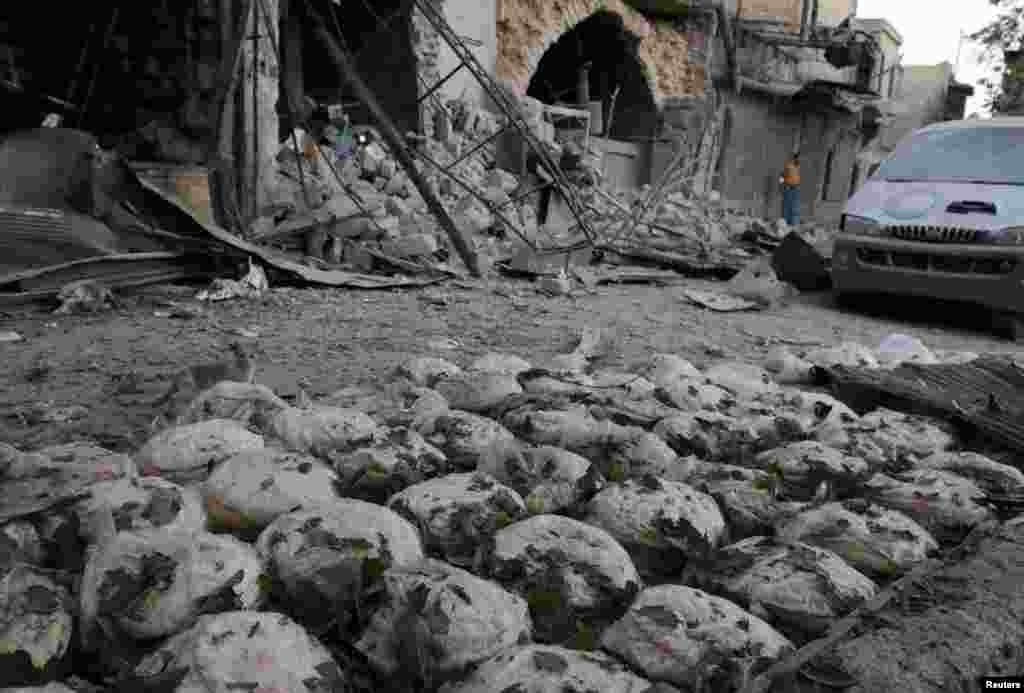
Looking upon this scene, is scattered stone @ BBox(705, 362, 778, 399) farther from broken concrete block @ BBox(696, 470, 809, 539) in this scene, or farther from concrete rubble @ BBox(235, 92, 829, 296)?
concrete rubble @ BBox(235, 92, 829, 296)

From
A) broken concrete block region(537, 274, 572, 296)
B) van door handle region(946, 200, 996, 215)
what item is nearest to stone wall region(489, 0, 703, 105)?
broken concrete block region(537, 274, 572, 296)

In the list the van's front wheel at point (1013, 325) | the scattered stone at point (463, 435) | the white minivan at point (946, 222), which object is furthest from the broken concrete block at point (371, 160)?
the scattered stone at point (463, 435)

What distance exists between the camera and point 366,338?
443 centimetres

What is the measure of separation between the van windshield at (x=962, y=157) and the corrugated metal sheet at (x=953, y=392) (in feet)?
10.9

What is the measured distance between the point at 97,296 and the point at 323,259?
1972mm

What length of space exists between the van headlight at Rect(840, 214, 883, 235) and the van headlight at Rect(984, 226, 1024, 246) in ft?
2.49

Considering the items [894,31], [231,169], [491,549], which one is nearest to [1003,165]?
[231,169]

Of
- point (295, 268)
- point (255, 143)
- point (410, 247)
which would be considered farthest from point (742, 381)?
point (255, 143)

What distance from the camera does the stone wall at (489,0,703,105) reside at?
12.4 metres

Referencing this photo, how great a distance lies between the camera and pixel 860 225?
21.1 feet

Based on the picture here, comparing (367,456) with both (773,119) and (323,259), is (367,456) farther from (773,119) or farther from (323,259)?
(773,119)

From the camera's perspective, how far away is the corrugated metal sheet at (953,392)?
8.49ft

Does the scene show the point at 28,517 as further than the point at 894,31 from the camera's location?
No

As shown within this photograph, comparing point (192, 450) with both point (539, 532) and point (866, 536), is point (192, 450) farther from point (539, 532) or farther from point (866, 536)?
point (866, 536)
